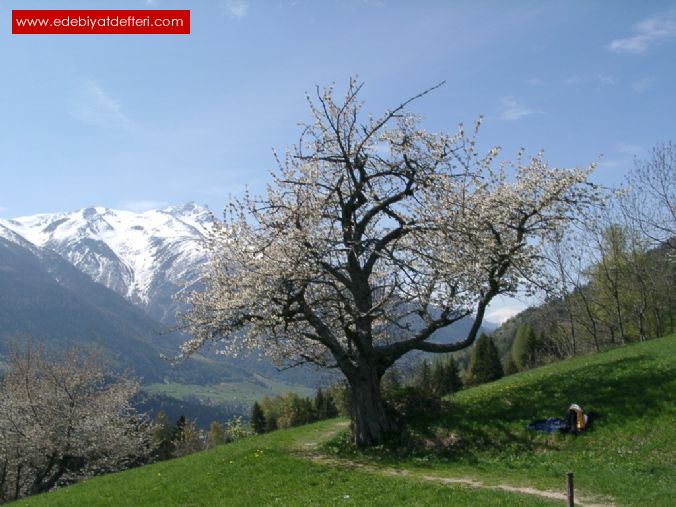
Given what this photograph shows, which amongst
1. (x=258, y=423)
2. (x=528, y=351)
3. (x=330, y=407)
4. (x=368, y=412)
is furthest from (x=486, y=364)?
(x=368, y=412)

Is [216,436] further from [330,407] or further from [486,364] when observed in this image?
[486,364]

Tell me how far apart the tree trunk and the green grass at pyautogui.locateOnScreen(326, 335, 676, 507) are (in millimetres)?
837

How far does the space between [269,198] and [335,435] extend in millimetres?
11273

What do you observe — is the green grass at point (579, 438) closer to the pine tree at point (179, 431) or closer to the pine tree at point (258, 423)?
the pine tree at point (179, 431)

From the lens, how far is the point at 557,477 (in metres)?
16.5

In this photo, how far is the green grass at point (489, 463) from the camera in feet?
50.3

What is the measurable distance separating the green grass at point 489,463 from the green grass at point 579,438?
0.04 m

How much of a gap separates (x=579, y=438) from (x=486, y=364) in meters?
66.7

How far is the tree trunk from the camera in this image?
2275 cm

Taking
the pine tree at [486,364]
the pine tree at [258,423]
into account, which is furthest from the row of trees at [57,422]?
the pine tree at [258,423]

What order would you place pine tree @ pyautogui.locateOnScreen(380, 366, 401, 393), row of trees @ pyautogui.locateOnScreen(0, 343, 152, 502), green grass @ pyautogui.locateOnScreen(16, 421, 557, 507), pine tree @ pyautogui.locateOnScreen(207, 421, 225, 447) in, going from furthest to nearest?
pine tree @ pyautogui.locateOnScreen(207, 421, 225, 447) < row of trees @ pyautogui.locateOnScreen(0, 343, 152, 502) < pine tree @ pyautogui.locateOnScreen(380, 366, 401, 393) < green grass @ pyautogui.locateOnScreen(16, 421, 557, 507)

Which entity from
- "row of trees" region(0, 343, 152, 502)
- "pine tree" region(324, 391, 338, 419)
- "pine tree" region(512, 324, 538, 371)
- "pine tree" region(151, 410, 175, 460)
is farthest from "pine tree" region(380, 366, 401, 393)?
"pine tree" region(151, 410, 175, 460)

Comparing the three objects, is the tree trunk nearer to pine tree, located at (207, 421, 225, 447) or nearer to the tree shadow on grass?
the tree shadow on grass

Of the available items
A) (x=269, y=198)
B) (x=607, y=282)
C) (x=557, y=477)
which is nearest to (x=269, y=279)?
(x=269, y=198)
